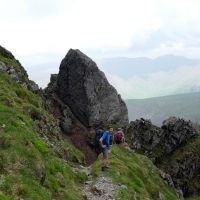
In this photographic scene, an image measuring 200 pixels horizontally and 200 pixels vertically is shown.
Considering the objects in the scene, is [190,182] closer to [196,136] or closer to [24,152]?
[196,136]

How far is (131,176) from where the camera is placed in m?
50.4

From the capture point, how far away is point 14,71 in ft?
209

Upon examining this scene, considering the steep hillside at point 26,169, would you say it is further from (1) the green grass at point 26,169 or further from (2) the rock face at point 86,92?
(2) the rock face at point 86,92

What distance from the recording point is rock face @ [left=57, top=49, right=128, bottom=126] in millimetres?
108500

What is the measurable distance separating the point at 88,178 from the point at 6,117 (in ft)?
39.9

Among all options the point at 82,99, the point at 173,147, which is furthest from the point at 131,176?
the point at 173,147

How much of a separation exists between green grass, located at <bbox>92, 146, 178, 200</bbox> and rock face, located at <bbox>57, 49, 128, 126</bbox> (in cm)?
3866

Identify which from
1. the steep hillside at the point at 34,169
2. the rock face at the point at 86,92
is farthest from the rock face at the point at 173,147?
the steep hillside at the point at 34,169

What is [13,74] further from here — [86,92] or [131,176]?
[86,92]

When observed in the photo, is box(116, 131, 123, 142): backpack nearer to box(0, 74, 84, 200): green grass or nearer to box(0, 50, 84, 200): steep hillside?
box(0, 50, 84, 200): steep hillside

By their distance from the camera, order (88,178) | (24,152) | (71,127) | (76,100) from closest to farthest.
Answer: (24,152) < (88,178) < (71,127) < (76,100)

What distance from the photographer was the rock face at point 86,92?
356 feet

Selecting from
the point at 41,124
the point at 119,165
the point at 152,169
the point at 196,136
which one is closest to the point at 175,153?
the point at 196,136

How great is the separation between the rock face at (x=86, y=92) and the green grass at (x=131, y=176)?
38.7 meters
